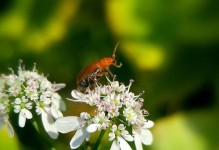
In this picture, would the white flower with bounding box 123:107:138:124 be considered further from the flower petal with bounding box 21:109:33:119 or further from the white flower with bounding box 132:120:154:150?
the flower petal with bounding box 21:109:33:119

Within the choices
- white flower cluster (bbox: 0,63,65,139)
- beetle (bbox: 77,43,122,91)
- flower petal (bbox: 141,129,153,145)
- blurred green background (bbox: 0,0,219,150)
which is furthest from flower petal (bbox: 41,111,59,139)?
blurred green background (bbox: 0,0,219,150)

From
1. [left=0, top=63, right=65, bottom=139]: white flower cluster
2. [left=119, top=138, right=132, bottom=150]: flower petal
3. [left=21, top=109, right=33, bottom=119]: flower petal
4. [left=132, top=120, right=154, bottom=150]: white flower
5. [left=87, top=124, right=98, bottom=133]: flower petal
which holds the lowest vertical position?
[left=119, top=138, right=132, bottom=150]: flower petal

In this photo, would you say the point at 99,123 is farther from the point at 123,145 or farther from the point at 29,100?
the point at 29,100

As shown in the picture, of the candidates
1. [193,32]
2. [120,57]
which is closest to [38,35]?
[120,57]

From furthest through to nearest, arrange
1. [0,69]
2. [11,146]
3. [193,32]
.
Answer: [193,32] < [0,69] < [11,146]

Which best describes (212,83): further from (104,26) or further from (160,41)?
(104,26)

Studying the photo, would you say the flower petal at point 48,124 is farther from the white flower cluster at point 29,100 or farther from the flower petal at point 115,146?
the flower petal at point 115,146

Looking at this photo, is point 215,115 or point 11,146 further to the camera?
point 215,115
